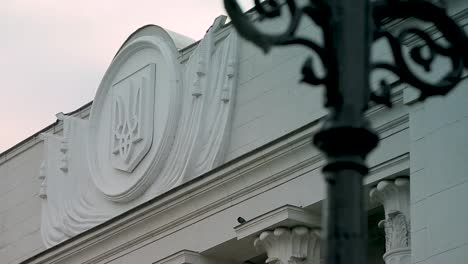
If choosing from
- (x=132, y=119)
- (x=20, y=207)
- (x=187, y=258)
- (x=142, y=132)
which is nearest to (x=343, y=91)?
(x=187, y=258)

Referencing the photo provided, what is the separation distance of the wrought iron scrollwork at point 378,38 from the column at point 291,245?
12.9m

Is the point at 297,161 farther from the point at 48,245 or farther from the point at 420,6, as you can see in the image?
the point at 420,6

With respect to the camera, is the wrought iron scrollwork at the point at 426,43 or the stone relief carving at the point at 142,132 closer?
the wrought iron scrollwork at the point at 426,43

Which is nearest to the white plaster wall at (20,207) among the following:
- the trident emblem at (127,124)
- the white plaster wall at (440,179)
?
the trident emblem at (127,124)

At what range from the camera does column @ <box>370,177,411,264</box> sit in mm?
20359

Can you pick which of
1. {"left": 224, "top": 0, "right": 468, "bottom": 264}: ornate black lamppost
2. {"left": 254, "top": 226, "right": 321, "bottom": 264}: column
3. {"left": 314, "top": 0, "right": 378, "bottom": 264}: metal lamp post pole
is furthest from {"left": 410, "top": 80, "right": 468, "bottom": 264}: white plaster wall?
{"left": 314, "top": 0, "right": 378, "bottom": 264}: metal lamp post pole

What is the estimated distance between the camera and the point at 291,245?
22.7m

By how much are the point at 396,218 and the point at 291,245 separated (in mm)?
2379

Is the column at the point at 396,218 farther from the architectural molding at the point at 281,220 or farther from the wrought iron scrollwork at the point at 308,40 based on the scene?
the wrought iron scrollwork at the point at 308,40

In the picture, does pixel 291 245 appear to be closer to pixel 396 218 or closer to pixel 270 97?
pixel 396 218

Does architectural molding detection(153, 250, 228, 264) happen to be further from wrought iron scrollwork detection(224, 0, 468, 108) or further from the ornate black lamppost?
the ornate black lamppost

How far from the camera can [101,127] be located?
27062 mm

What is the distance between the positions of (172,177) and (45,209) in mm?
3998

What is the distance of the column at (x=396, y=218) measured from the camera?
66.8ft
